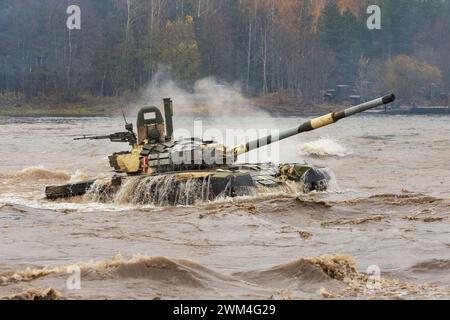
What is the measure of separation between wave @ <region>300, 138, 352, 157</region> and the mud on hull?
16.8 m

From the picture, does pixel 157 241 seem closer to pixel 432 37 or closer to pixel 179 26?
pixel 179 26

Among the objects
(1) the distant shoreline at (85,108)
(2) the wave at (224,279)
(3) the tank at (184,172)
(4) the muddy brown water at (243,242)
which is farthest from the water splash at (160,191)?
(1) the distant shoreline at (85,108)

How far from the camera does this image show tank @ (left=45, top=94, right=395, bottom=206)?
69.7 feet

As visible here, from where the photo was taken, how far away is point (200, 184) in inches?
836

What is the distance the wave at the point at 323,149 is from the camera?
40.4m

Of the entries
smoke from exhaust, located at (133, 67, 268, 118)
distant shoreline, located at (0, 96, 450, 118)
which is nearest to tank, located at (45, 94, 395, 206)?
smoke from exhaust, located at (133, 67, 268, 118)

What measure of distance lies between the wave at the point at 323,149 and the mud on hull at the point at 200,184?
55.2 feet

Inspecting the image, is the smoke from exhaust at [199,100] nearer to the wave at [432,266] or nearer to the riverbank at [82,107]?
the riverbank at [82,107]

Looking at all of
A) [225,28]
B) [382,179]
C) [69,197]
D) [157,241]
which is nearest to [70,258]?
[157,241]

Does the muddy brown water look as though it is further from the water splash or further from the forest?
the forest

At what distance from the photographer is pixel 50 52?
7819cm

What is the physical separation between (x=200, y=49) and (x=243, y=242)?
205 ft

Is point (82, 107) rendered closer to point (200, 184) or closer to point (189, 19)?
point (189, 19)

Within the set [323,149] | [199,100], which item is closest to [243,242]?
[323,149]
